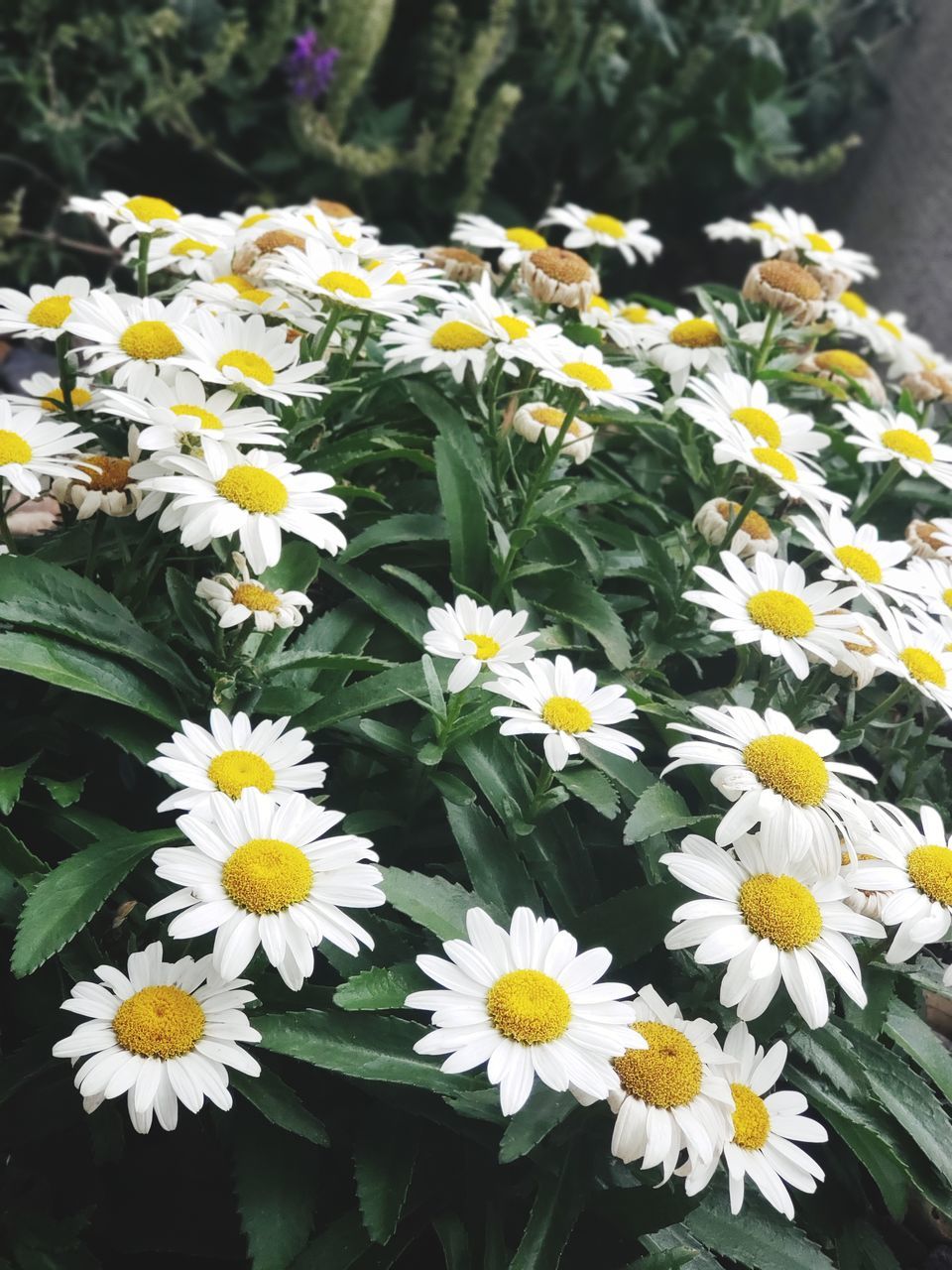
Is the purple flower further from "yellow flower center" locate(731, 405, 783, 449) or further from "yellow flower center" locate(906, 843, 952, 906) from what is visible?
"yellow flower center" locate(906, 843, 952, 906)

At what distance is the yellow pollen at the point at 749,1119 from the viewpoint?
74cm

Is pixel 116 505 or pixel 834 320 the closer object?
pixel 116 505

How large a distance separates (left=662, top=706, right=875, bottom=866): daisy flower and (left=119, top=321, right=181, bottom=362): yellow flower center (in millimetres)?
561

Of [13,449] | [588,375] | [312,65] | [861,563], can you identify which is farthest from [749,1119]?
[312,65]

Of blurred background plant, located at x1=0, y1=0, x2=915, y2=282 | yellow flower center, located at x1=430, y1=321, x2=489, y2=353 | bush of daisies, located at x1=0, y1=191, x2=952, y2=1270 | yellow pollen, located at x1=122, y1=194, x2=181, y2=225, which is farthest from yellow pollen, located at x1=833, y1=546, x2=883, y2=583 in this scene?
blurred background plant, located at x1=0, y1=0, x2=915, y2=282

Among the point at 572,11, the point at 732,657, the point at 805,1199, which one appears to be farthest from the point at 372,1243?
the point at 572,11

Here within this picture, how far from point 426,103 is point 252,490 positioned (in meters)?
2.53

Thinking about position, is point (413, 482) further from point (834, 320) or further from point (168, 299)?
point (834, 320)

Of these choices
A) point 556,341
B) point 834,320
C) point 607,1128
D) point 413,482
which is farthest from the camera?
point 834,320

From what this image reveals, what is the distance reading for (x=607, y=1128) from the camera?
2.67ft

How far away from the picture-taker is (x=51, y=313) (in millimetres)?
1028

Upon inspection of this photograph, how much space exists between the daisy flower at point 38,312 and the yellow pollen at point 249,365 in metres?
0.17

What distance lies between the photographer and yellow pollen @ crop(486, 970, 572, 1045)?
679 millimetres

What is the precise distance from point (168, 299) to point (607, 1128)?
105 cm
